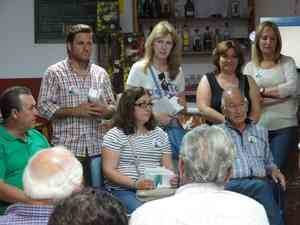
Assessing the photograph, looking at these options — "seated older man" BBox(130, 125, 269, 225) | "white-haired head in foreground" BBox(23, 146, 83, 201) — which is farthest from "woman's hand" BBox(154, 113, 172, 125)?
"white-haired head in foreground" BBox(23, 146, 83, 201)

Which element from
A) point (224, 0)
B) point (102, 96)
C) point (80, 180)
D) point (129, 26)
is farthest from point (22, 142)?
point (224, 0)

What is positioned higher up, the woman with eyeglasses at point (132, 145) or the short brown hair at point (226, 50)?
the short brown hair at point (226, 50)

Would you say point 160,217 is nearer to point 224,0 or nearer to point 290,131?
point 290,131

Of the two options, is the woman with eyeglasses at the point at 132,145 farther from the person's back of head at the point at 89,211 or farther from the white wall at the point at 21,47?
the white wall at the point at 21,47

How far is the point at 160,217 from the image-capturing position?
7.18 ft

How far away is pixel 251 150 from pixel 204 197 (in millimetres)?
2122

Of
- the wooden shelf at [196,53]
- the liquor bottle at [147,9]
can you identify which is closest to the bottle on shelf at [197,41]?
the wooden shelf at [196,53]

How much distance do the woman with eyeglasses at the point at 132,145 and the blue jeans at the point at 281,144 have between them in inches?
36.5

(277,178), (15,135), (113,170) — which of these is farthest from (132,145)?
(277,178)

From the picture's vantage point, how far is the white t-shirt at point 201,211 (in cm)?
218

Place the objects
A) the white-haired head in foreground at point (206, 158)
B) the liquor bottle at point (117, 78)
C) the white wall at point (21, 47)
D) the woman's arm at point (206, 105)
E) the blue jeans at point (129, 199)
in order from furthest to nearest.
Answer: the white wall at point (21, 47), the liquor bottle at point (117, 78), the woman's arm at point (206, 105), the blue jeans at point (129, 199), the white-haired head in foreground at point (206, 158)

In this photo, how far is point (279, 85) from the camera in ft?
15.6

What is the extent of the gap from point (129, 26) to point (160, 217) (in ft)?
15.4

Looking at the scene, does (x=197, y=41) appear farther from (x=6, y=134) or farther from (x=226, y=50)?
(x=6, y=134)
